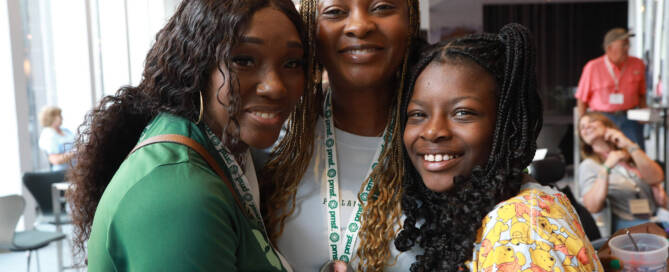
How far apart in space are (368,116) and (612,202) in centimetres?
336

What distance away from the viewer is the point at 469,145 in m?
1.45

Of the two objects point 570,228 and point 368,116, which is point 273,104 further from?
point 570,228

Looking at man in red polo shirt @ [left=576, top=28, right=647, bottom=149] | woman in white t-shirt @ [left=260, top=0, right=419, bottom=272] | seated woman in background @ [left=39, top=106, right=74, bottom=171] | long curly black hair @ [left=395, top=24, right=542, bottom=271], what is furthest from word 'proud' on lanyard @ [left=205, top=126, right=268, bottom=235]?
man in red polo shirt @ [left=576, top=28, right=647, bottom=149]

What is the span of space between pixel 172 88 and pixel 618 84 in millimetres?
6479

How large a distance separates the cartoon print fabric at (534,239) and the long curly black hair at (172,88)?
0.63 metres

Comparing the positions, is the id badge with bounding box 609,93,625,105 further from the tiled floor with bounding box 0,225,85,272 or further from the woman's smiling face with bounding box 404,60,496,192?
the tiled floor with bounding box 0,225,85,272

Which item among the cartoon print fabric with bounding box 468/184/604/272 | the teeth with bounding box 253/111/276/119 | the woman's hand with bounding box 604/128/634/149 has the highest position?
the teeth with bounding box 253/111/276/119

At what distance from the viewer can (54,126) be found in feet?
21.3

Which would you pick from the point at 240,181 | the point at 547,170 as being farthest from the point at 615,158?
the point at 240,181

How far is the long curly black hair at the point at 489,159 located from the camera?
139cm

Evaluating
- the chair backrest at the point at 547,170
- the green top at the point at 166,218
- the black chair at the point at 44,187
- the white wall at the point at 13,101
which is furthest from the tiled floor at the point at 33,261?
the green top at the point at 166,218

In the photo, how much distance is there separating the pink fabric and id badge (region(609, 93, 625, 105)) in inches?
1.3

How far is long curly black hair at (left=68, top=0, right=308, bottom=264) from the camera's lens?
3.95ft

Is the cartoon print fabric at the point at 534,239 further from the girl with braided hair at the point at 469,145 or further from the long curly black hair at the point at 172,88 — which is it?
the long curly black hair at the point at 172,88
